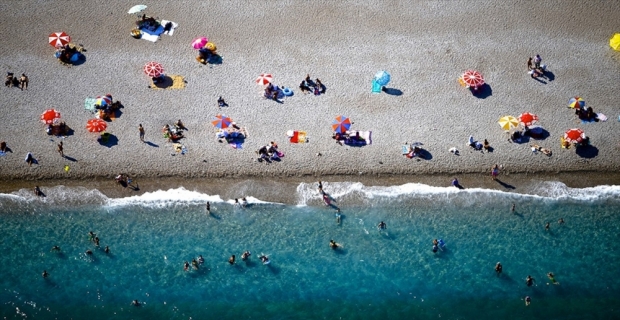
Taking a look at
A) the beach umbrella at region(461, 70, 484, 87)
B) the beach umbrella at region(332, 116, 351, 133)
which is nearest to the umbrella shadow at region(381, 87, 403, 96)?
the beach umbrella at region(461, 70, 484, 87)

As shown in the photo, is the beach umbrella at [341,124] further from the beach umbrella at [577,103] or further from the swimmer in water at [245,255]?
the beach umbrella at [577,103]

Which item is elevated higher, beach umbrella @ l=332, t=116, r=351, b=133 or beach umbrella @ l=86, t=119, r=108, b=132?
beach umbrella @ l=332, t=116, r=351, b=133

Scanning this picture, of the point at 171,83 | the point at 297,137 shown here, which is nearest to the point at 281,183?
the point at 297,137

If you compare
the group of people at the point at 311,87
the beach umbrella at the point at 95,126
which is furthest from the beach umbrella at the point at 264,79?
the beach umbrella at the point at 95,126

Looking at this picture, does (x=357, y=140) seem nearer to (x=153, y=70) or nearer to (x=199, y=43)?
(x=199, y=43)

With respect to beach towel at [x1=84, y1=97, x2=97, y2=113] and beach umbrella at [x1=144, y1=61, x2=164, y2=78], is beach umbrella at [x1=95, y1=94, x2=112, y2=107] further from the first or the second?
beach umbrella at [x1=144, y1=61, x2=164, y2=78]

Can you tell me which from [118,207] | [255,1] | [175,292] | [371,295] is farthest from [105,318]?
[255,1]
